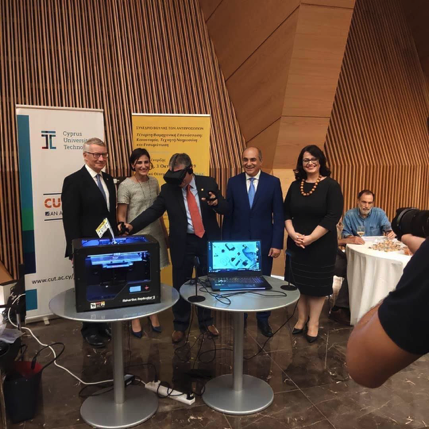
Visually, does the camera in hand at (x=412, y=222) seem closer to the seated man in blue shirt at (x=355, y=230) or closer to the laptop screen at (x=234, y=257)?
the laptop screen at (x=234, y=257)

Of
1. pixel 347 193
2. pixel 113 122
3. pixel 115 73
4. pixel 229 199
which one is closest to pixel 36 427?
pixel 229 199

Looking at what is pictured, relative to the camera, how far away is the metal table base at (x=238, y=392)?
2670 mm

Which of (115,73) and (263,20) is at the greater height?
(263,20)

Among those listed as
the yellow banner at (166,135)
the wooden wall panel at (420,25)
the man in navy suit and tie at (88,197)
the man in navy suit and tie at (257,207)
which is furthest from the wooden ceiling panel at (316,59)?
the wooden wall panel at (420,25)

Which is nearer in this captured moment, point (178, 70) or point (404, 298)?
point (404, 298)

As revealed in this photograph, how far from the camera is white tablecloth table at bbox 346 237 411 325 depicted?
11.5 feet

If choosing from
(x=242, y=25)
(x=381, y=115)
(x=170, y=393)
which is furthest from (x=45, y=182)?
(x=381, y=115)

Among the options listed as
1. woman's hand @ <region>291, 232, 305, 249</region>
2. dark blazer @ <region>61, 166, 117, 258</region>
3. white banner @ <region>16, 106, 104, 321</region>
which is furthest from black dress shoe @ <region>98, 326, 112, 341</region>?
woman's hand @ <region>291, 232, 305, 249</region>

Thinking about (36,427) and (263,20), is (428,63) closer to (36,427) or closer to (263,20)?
(263,20)

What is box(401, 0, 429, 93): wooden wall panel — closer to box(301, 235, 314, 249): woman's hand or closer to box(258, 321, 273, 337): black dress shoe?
box(301, 235, 314, 249): woman's hand

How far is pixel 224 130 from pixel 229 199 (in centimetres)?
221

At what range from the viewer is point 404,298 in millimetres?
792

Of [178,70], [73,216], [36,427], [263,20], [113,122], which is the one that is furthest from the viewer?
[178,70]

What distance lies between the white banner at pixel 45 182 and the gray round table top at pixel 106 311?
5.60 ft
